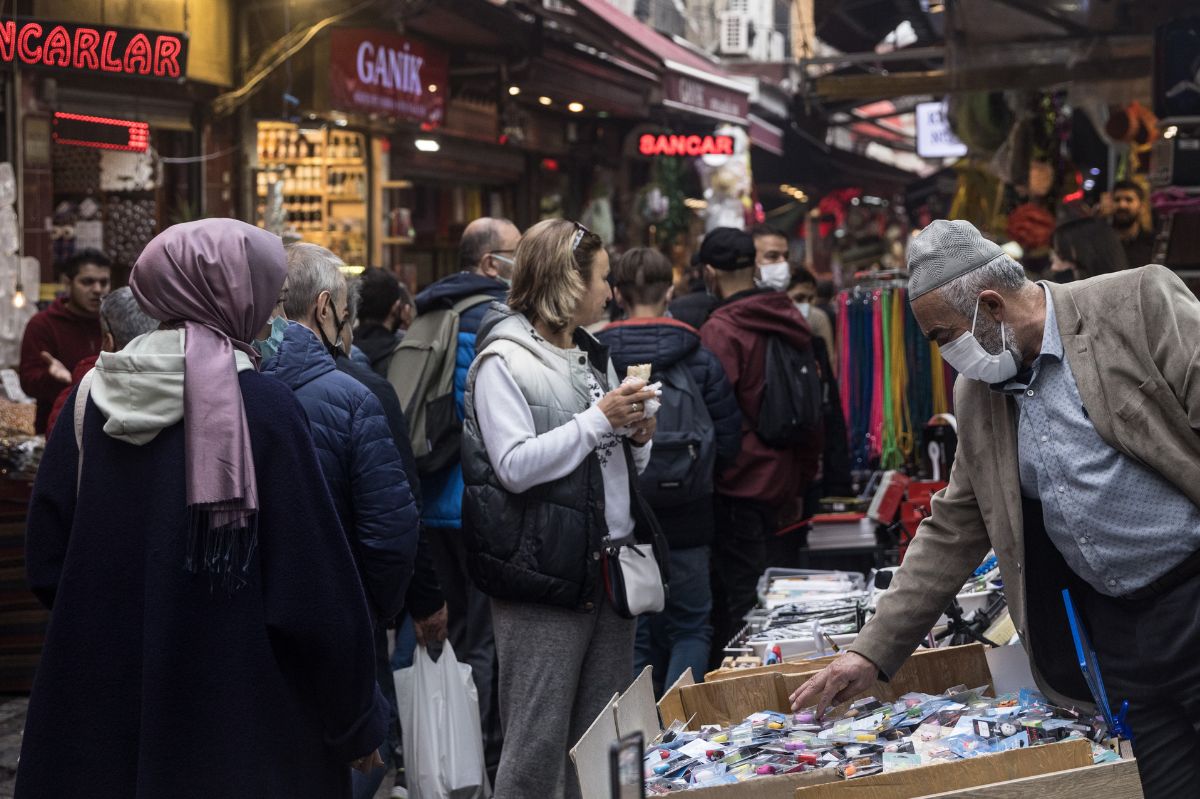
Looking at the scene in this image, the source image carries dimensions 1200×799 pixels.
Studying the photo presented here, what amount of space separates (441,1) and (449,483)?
6.90 meters

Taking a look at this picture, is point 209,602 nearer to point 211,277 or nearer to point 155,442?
point 155,442

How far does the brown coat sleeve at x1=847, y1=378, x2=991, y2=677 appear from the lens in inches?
140

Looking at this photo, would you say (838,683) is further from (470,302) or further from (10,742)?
(10,742)

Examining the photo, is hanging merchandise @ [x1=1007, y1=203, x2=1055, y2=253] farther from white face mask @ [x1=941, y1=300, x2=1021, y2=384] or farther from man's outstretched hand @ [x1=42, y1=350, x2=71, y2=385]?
white face mask @ [x1=941, y1=300, x2=1021, y2=384]

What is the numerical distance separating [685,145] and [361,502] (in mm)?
15309

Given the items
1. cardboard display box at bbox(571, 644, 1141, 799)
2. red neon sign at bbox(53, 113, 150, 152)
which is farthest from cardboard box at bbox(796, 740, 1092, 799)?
red neon sign at bbox(53, 113, 150, 152)

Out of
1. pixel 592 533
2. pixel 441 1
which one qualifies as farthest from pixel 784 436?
pixel 441 1

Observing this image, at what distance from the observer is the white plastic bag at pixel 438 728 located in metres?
4.95

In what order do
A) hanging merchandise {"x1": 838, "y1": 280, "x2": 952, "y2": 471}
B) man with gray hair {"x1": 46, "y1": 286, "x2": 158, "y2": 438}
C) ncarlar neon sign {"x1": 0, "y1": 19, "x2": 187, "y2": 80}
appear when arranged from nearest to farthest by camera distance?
man with gray hair {"x1": 46, "y1": 286, "x2": 158, "y2": 438} < hanging merchandise {"x1": 838, "y1": 280, "x2": 952, "y2": 471} < ncarlar neon sign {"x1": 0, "y1": 19, "x2": 187, "y2": 80}

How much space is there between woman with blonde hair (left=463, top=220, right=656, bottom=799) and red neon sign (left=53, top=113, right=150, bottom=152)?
6026 mm

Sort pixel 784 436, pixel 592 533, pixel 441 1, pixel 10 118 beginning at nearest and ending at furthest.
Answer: pixel 592 533 < pixel 784 436 < pixel 10 118 < pixel 441 1

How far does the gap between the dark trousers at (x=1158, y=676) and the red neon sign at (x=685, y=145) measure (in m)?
15.8

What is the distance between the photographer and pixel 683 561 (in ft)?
20.3

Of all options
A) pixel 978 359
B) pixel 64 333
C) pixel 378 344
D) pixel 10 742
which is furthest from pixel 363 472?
pixel 64 333
